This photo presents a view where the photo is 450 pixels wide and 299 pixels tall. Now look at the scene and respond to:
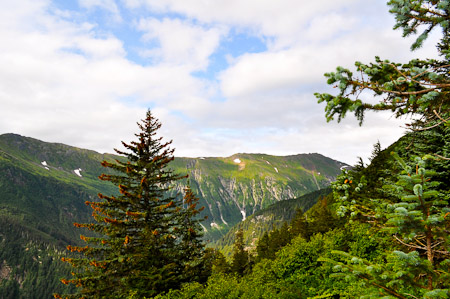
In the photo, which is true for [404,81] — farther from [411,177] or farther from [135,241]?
[135,241]

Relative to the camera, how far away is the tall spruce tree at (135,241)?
18875 millimetres

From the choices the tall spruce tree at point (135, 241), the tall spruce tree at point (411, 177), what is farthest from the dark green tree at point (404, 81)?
the tall spruce tree at point (135, 241)

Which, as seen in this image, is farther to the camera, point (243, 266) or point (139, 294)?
point (243, 266)

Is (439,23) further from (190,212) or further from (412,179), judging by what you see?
(190,212)

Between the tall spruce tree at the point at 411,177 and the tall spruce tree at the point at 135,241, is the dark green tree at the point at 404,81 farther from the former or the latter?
the tall spruce tree at the point at 135,241

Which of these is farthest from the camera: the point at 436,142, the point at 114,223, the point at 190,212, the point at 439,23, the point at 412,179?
the point at 190,212

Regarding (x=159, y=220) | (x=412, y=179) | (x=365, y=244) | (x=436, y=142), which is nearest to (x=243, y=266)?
(x=365, y=244)

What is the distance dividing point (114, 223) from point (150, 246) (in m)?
3.28

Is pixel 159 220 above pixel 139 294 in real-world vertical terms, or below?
above

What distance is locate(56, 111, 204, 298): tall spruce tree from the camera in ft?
61.9

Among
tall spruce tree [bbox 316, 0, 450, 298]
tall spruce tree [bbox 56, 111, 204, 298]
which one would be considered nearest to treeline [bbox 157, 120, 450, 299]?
tall spruce tree [bbox 316, 0, 450, 298]

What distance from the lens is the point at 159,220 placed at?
22.2 m

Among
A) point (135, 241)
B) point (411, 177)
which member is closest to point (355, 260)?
point (411, 177)

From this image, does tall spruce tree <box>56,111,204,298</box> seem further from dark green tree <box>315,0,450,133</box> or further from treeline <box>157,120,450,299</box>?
dark green tree <box>315,0,450,133</box>
